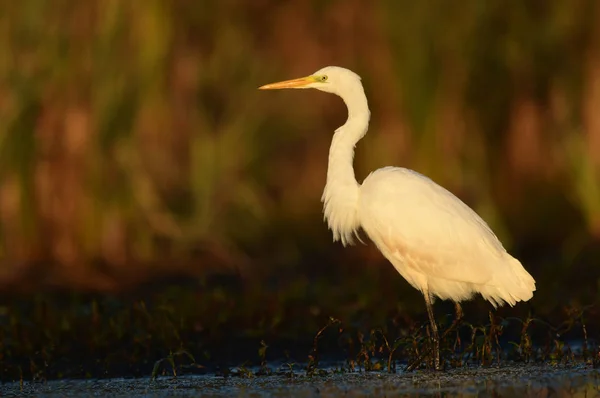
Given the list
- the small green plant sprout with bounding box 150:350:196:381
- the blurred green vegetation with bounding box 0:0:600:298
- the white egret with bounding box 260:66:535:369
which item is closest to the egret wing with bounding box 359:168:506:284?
the white egret with bounding box 260:66:535:369

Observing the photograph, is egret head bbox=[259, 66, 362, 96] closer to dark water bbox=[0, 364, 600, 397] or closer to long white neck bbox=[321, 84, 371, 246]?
long white neck bbox=[321, 84, 371, 246]

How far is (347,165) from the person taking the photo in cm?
744

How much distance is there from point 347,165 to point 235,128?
2961mm

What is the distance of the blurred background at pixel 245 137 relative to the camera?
913 cm

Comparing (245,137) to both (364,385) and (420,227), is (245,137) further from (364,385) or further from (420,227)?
(364,385)

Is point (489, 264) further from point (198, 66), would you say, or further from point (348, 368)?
point (198, 66)

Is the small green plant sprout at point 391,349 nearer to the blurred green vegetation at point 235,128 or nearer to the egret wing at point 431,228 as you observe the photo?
the egret wing at point 431,228

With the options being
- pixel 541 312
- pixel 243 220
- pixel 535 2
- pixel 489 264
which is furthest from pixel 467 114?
pixel 489 264

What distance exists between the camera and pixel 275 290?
905 centimetres

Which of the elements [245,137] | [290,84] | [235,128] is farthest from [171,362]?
[245,137]

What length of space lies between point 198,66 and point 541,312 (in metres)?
4.00

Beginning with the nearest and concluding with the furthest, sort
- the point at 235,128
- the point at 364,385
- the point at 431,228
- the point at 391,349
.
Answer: the point at 364,385, the point at 391,349, the point at 431,228, the point at 235,128

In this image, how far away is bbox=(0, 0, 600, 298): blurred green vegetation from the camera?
30.2ft

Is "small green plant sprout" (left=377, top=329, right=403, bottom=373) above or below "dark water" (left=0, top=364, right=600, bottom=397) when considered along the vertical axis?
above
